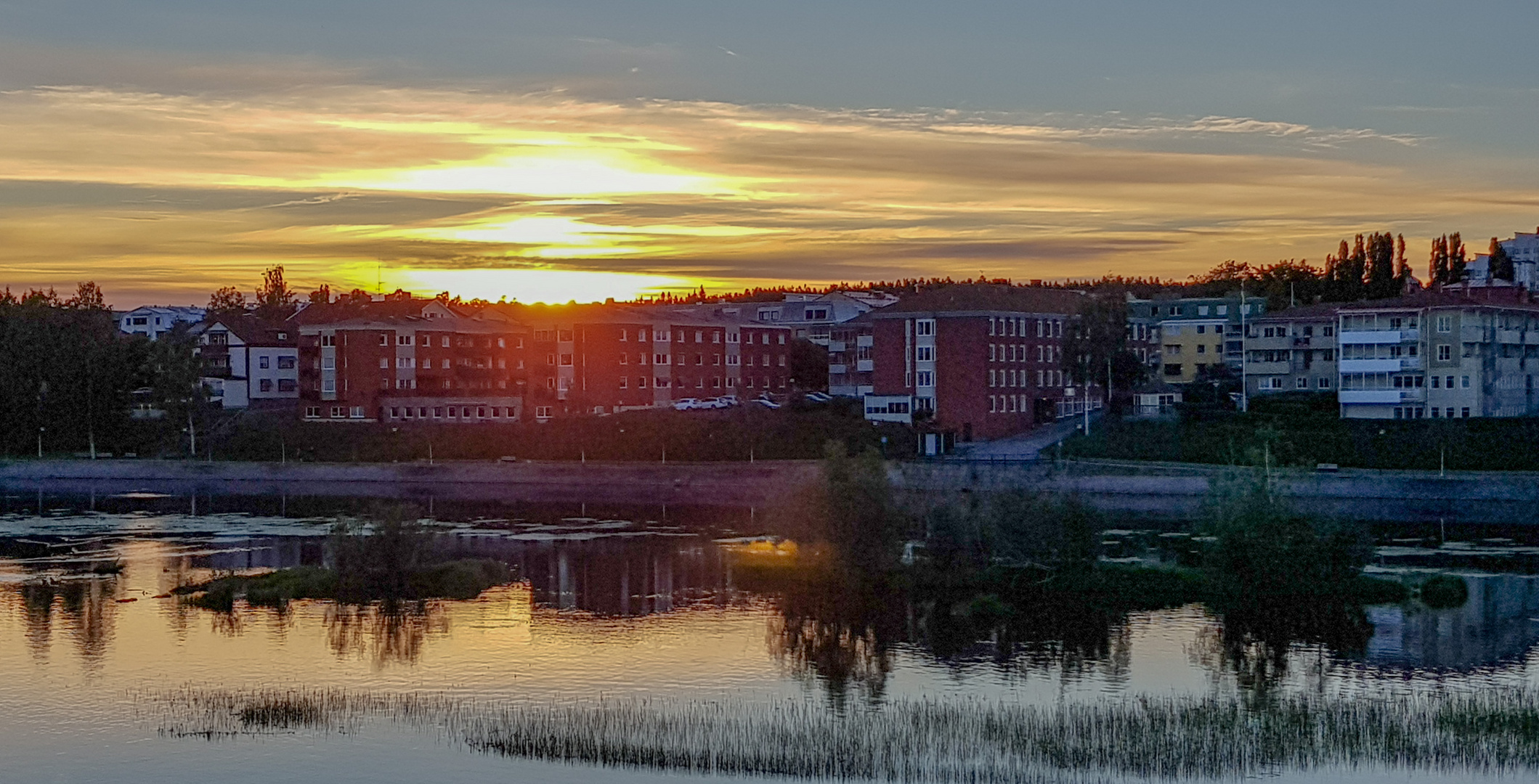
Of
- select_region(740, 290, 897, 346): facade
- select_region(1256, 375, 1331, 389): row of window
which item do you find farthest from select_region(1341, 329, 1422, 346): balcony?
select_region(740, 290, 897, 346): facade

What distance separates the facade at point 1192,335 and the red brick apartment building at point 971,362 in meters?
8.20

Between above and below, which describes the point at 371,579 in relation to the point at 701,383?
below

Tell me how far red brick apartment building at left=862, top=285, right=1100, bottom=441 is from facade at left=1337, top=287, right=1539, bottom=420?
14445 millimetres

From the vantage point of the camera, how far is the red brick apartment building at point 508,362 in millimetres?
108625

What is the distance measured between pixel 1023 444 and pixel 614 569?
4015cm

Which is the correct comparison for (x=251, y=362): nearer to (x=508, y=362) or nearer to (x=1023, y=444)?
(x=508, y=362)

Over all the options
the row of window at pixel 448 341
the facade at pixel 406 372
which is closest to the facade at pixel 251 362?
the facade at pixel 406 372

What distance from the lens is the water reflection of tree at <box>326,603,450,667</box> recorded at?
37.2m

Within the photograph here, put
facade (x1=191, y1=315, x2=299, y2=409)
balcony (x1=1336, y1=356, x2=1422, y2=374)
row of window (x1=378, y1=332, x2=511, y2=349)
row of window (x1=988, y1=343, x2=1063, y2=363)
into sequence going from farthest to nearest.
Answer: facade (x1=191, y1=315, x2=299, y2=409)
row of window (x1=378, y1=332, x2=511, y2=349)
row of window (x1=988, y1=343, x2=1063, y2=363)
balcony (x1=1336, y1=356, x2=1422, y2=374)

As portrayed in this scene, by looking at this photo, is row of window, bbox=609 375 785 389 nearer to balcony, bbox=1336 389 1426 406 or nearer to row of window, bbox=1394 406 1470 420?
balcony, bbox=1336 389 1426 406

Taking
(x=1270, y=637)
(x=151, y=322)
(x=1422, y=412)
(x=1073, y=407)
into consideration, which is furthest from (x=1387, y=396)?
(x=151, y=322)

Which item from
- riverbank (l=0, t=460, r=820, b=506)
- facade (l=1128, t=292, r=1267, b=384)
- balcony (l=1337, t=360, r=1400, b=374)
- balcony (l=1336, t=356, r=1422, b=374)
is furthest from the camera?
facade (l=1128, t=292, r=1267, b=384)

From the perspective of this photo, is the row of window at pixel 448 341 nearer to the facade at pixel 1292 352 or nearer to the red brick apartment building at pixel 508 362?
the red brick apartment building at pixel 508 362

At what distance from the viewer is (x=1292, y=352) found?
99.2 metres
